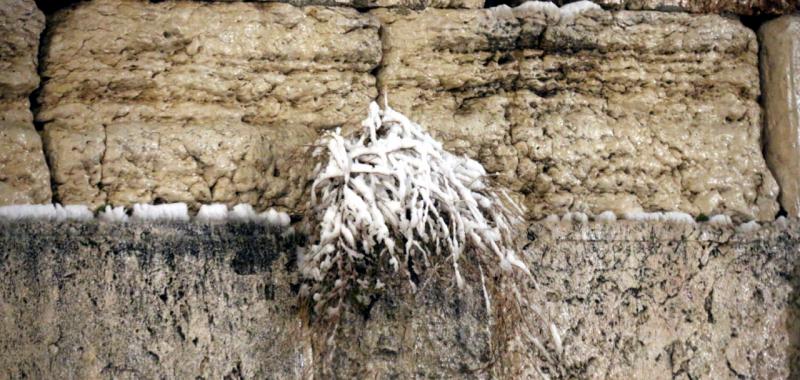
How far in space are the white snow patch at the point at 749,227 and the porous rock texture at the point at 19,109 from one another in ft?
5.83

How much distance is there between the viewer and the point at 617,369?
2744 mm

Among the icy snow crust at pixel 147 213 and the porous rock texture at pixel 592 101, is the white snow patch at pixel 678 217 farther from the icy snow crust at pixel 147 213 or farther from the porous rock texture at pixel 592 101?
the icy snow crust at pixel 147 213

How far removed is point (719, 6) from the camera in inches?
119

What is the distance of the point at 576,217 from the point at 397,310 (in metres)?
0.57

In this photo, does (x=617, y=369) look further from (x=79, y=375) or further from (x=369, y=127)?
(x=79, y=375)

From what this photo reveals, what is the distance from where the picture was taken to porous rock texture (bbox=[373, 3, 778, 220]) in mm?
2811

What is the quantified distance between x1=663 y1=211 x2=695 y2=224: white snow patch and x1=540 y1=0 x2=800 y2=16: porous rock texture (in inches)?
22.6

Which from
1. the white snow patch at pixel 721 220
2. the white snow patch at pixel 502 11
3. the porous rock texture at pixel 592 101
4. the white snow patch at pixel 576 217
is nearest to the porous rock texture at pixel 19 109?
the porous rock texture at pixel 592 101

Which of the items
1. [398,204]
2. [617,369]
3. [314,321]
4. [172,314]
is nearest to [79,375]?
[172,314]

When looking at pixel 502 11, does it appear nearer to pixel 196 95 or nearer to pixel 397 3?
pixel 397 3

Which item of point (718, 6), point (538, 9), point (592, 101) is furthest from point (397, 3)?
point (718, 6)

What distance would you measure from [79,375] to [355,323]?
63cm

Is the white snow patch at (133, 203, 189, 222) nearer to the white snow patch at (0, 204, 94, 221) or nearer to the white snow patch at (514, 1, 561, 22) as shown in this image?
the white snow patch at (0, 204, 94, 221)

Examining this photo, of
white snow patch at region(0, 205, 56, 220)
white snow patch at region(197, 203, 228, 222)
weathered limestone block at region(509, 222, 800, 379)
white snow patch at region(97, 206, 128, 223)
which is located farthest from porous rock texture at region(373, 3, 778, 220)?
white snow patch at region(0, 205, 56, 220)
